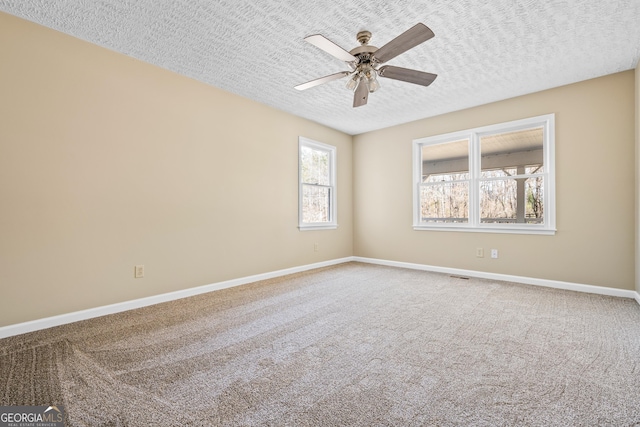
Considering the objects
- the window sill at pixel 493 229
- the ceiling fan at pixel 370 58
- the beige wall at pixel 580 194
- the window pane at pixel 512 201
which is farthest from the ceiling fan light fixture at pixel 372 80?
the window sill at pixel 493 229

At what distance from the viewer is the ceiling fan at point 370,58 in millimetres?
2146

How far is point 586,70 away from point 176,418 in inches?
191

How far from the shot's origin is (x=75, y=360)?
189cm

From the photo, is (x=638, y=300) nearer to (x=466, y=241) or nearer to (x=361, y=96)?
(x=466, y=241)

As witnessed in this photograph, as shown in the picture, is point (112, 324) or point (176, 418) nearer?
point (176, 418)

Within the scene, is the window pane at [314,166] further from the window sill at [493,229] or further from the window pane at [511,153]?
the window pane at [511,153]

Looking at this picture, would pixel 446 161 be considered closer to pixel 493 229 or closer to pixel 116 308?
pixel 493 229

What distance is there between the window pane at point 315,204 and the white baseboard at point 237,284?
813 millimetres

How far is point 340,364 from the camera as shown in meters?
1.85

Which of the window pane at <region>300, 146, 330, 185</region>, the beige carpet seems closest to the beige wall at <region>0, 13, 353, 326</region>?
the beige carpet

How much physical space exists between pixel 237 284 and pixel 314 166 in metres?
2.42

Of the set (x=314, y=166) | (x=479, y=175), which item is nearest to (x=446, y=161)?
(x=479, y=175)

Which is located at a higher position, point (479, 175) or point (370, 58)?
point (370, 58)

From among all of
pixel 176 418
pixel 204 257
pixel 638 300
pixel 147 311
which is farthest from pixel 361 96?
pixel 638 300
